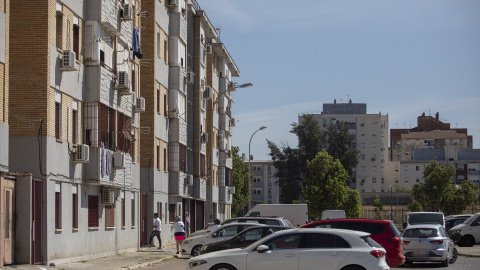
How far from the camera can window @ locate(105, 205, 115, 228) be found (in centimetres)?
3219

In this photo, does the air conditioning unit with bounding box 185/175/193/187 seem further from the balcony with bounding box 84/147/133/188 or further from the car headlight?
the car headlight

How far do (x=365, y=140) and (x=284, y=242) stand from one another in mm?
129878

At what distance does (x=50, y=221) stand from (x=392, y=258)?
34.5 feet

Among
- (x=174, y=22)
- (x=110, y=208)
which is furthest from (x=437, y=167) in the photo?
(x=110, y=208)

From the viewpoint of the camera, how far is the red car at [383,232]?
2323cm

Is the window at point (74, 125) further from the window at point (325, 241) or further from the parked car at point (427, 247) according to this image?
the window at point (325, 241)

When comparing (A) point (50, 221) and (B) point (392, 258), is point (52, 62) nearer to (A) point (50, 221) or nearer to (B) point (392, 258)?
(A) point (50, 221)

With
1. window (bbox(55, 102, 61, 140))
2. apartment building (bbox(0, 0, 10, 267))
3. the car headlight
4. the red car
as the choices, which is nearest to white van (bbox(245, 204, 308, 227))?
A: window (bbox(55, 102, 61, 140))

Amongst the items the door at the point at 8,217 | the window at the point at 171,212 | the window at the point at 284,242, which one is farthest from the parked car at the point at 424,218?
the window at the point at 284,242

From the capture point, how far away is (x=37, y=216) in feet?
81.0

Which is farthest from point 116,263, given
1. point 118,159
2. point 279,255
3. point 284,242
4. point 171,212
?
point 171,212

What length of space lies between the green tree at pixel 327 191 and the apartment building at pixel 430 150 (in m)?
53.1

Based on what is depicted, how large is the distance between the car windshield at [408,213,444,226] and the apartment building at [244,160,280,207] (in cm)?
11299

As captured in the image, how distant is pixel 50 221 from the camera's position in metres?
25.2
